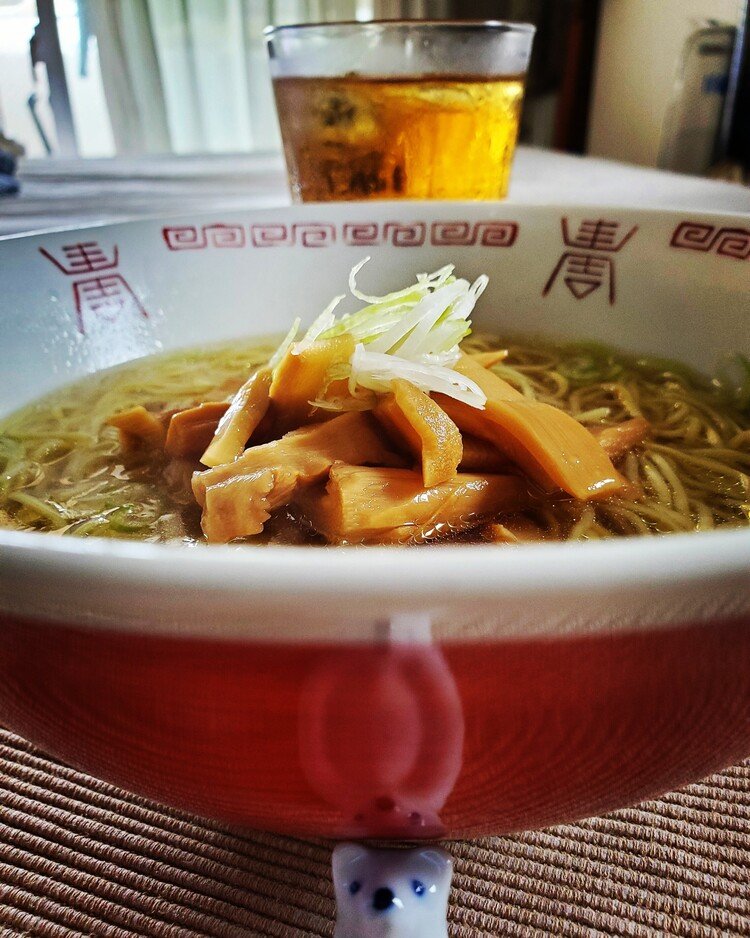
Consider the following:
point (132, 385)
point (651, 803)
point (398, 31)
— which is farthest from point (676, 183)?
point (651, 803)

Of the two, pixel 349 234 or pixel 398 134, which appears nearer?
pixel 349 234

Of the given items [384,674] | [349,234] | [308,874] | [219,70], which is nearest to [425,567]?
[384,674]

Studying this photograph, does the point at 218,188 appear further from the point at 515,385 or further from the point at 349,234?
the point at 515,385

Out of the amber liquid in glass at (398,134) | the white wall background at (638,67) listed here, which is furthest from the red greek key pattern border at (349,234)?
the white wall background at (638,67)

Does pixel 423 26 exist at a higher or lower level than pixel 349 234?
higher

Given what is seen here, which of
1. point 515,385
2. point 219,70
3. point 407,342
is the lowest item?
point 219,70

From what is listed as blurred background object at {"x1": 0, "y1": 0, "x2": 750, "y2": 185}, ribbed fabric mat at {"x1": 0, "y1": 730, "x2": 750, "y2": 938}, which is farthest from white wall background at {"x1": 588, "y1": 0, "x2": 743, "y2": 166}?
ribbed fabric mat at {"x1": 0, "y1": 730, "x2": 750, "y2": 938}

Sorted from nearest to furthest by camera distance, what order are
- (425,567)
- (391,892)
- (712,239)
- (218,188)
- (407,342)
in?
1. (425,567)
2. (391,892)
3. (407,342)
4. (712,239)
5. (218,188)
